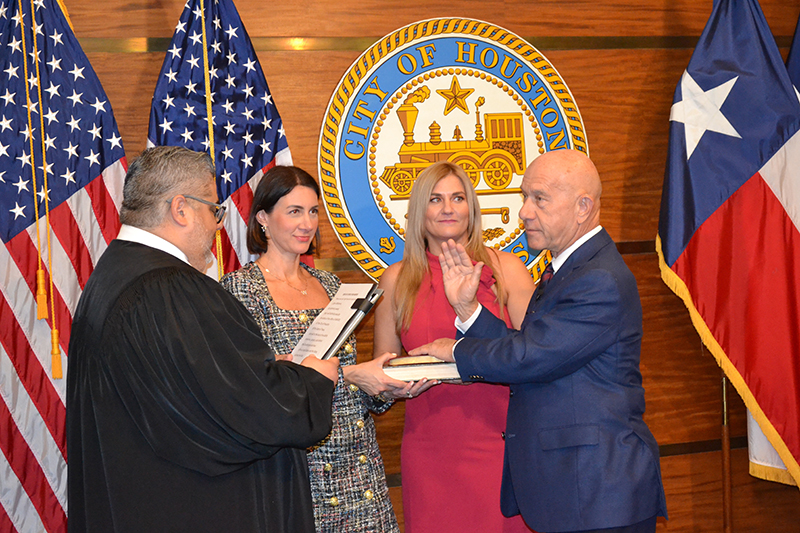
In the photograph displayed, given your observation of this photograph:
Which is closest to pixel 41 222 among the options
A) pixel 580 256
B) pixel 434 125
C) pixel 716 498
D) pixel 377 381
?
pixel 377 381

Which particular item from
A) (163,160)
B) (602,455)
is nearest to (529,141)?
(602,455)

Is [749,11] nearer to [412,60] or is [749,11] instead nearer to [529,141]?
[529,141]

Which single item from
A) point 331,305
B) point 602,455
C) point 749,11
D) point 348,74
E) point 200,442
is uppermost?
point 749,11

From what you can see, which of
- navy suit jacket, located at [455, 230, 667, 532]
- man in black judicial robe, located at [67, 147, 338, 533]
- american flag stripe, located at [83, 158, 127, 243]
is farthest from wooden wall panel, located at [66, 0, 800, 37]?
navy suit jacket, located at [455, 230, 667, 532]

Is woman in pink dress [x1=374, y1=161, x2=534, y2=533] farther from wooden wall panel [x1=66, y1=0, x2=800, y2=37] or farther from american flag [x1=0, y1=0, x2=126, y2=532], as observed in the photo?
american flag [x1=0, y1=0, x2=126, y2=532]

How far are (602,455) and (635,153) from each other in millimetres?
2333

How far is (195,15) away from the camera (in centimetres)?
322

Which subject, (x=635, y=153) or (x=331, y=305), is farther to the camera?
(x=635, y=153)

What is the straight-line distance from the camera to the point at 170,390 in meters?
1.81

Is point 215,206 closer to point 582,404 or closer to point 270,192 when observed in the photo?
point 270,192

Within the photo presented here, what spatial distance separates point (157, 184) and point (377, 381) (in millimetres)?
1082

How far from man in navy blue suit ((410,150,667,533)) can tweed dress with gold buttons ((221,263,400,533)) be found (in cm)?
51

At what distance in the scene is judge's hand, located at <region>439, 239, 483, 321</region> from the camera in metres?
2.49

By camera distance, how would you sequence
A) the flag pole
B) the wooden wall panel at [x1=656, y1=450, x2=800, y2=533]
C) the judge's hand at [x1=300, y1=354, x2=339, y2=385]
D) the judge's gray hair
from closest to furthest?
1. the judge's gray hair
2. the judge's hand at [x1=300, y1=354, x2=339, y2=385]
3. the flag pole
4. the wooden wall panel at [x1=656, y1=450, x2=800, y2=533]
